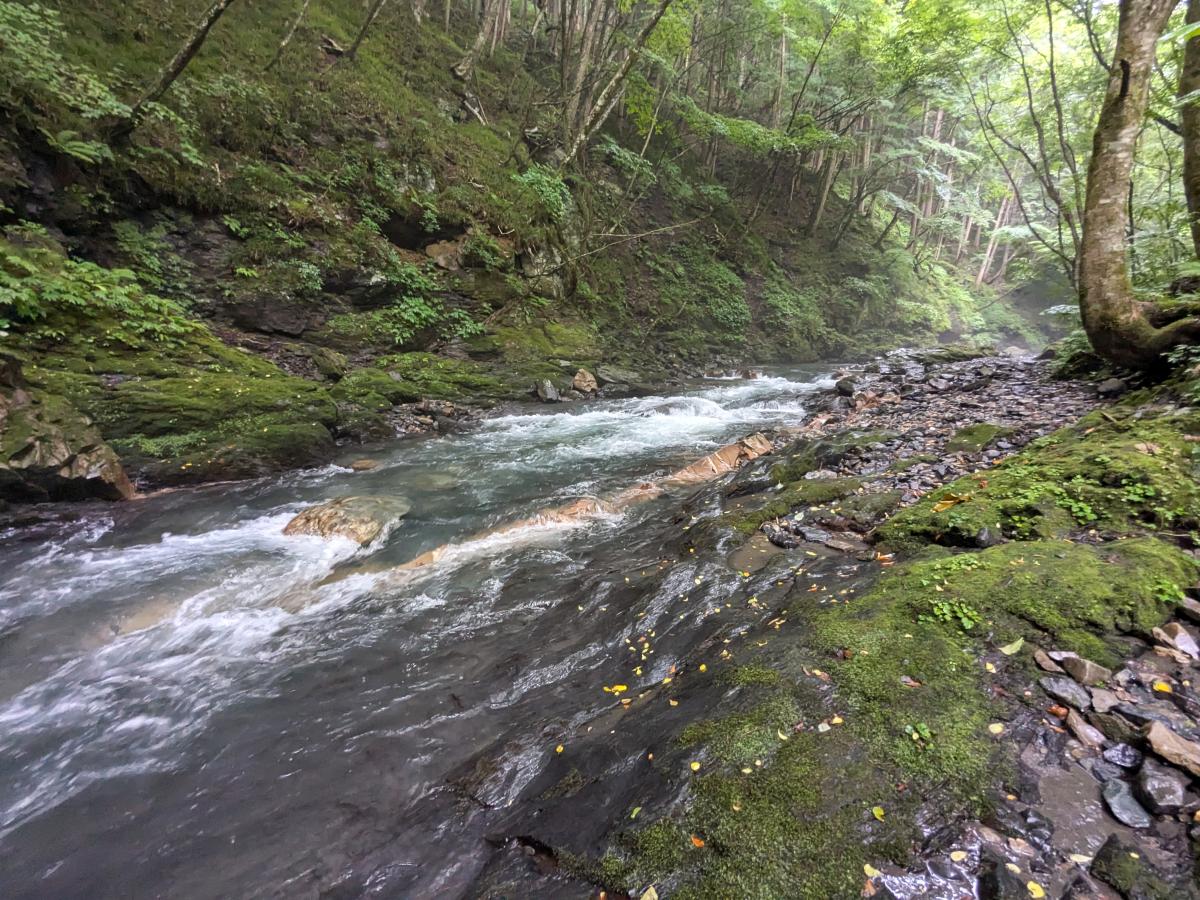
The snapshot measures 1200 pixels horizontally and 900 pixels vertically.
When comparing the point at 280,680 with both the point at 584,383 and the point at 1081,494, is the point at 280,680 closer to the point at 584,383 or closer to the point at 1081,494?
the point at 1081,494

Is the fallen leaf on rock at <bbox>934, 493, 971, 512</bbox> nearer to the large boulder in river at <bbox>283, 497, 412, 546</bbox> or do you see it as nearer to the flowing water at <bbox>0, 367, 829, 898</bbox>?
the flowing water at <bbox>0, 367, 829, 898</bbox>

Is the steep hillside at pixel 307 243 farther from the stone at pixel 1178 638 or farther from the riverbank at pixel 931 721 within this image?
the stone at pixel 1178 638

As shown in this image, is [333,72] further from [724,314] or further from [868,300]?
[868,300]

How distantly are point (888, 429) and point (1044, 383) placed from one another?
10.5 feet

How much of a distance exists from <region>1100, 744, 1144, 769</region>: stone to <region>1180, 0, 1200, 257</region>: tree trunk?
7478 mm

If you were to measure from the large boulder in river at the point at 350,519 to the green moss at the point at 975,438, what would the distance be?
671cm

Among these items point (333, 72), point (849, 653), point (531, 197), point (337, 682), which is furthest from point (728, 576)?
point (333, 72)

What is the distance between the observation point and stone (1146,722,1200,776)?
5.96ft

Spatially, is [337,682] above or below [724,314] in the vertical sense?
below

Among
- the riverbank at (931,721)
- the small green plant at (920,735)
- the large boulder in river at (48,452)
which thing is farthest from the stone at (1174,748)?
the large boulder in river at (48,452)

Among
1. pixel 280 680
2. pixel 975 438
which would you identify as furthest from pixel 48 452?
pixel 975 438

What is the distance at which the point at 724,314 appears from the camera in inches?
826

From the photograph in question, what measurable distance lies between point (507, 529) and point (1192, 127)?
9300 millimetres

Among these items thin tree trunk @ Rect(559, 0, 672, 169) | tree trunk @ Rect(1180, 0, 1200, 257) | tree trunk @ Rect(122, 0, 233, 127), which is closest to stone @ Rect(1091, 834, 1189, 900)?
tree trunk @ Rect(1180, 0, 1200, 257)
